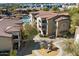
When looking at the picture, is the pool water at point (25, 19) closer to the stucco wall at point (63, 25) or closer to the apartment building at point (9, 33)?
the apartment building at point (9, 33)

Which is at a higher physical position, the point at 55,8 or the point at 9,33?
the point at 55,8

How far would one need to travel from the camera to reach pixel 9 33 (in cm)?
306

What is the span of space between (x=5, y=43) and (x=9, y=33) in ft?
0.29

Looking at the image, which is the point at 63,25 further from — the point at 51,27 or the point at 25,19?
the point at 25,19

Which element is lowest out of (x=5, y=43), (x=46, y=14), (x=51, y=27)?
(x=5, y=43)

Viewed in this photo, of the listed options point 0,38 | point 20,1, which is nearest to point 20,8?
point 20,1

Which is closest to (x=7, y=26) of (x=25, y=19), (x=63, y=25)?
(x=25, y=19)

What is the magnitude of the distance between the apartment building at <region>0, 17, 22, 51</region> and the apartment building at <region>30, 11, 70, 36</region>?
14 centimetres

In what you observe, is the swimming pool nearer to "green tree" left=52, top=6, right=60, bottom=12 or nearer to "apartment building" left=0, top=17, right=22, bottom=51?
"apartment building" left=0, top=17, right=22, bottom=51

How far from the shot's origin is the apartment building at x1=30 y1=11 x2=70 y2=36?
306 centimetres

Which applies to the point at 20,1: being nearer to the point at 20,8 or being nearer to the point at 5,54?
the point at 20,8

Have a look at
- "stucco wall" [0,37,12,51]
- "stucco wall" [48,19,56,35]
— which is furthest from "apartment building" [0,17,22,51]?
"stucco wall" [48,19,56,35]

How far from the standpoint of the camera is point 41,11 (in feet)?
10.1

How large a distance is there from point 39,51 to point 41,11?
333 mm
